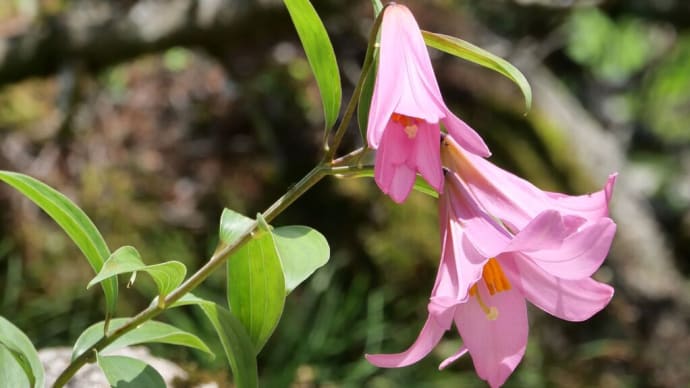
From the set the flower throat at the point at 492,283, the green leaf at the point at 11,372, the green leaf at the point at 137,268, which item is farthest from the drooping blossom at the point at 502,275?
the green leaf at the point at 11,372

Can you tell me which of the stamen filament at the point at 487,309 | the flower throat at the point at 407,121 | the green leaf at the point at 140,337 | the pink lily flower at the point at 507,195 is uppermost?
the flower throat at the point at 407,121

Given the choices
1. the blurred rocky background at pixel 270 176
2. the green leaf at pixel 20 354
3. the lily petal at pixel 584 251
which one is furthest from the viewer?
A: the blurred rocky background at pixel 270 176

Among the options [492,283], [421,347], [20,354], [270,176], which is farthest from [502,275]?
[270,176]

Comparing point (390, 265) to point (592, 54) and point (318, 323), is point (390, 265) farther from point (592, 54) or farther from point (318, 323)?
point (592, 54)

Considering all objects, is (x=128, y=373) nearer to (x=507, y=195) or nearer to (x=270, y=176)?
(x=507, y=195)

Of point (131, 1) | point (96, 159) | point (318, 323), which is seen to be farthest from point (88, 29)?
point (318, 323)

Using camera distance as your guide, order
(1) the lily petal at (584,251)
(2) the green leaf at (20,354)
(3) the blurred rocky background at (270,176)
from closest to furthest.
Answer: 1. (1) the lily petal at (584,251)
2. (2) the green leaf at (20,354)
3. (3) the blurred rocky background at (270,176)

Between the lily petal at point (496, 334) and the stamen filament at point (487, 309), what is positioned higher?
the stamen filament at point (487, 309)

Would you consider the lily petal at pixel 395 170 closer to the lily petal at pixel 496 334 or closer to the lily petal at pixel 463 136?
the lily petal at pixel 463 136
